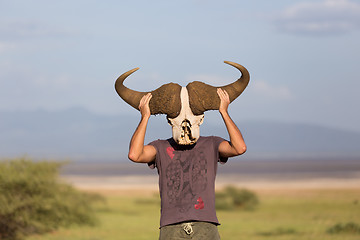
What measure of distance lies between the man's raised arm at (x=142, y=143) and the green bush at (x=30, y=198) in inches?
544

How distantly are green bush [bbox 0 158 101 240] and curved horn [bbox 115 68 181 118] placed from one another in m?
13.8

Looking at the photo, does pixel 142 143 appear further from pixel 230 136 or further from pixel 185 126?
pixel 230 136

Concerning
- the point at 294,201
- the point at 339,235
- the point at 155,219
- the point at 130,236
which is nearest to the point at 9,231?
the point at 130,236

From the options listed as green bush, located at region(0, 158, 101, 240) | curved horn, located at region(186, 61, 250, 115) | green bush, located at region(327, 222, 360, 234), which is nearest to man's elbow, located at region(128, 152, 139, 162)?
curved horn, located at region(186, 61, 250, 115)

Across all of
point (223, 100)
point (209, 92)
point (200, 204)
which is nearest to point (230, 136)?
point (223, 100)

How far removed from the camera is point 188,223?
21.4 feet

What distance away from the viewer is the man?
6500 mm

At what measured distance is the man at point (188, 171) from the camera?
6500mm

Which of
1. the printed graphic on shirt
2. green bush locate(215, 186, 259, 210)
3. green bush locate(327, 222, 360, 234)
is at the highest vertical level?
green bush locate(215, 186, 259, 210)

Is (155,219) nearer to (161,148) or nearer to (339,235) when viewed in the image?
(339,235)

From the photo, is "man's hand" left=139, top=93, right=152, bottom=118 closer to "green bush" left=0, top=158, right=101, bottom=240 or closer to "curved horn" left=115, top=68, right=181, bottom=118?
"curved horn" left=115, top=68, right=181, bottom=118

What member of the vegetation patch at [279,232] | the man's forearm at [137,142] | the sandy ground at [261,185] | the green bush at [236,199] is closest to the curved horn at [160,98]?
the man's forearm at [137,142]

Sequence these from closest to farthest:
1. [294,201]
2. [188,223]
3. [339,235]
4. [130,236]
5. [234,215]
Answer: [188,223]
[339,235]
[130,236]
[234,215]
[294,201]

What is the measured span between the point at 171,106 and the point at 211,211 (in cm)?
108
